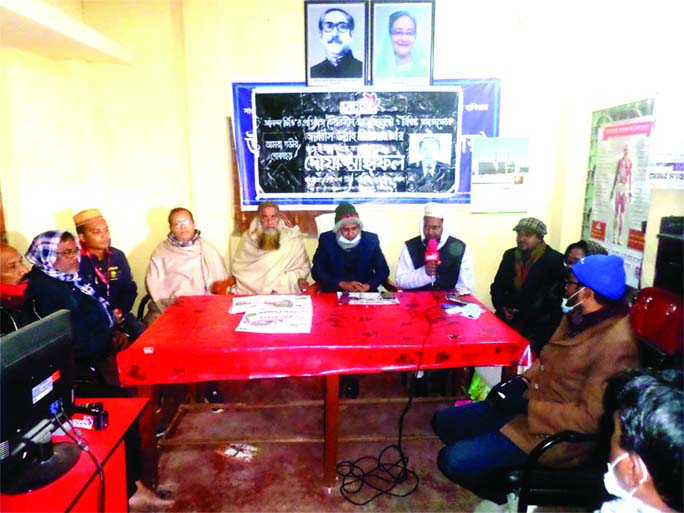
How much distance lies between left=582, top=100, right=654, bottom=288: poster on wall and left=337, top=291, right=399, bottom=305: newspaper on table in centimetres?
Result: 159

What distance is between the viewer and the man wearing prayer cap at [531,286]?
10.8 ft

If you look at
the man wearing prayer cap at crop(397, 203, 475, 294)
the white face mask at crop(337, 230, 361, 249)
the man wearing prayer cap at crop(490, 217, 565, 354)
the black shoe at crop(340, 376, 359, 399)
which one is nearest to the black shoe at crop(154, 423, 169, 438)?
the black shoe at crop(340, 376, 359, 399)

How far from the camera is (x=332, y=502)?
2332 millimetres

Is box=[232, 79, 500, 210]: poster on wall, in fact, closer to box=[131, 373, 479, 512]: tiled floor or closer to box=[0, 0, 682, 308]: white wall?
box=[0, 0, 682, 308]: white wall

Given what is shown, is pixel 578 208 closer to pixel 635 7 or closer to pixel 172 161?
pixel 635 7

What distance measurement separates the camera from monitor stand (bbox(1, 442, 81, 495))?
1266mm

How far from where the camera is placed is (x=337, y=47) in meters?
3.98

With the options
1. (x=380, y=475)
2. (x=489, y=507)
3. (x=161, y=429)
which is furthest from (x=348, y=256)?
(x=489, y=507)

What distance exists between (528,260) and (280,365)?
7.50ft

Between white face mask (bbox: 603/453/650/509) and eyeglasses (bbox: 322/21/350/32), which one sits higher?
eyeglasses (bbox: 322/21/350/32)

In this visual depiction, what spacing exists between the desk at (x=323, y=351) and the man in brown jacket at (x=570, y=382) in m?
0.30

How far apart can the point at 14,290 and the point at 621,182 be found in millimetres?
4092

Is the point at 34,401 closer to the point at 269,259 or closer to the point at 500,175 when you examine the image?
the point at 269,259

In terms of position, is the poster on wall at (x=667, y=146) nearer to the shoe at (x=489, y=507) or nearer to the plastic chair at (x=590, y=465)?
the plastic chair at (x=590, y=465)
